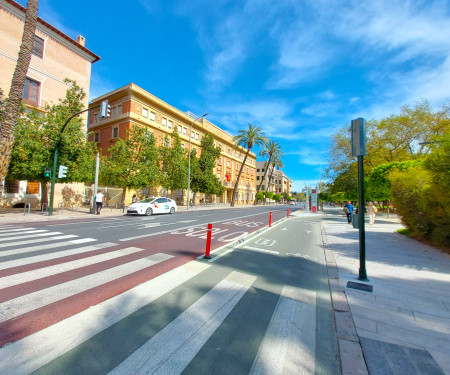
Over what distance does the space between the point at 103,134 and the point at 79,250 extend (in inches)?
1239

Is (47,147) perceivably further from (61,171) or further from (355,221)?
(355,221)

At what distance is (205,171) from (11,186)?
71.7 feet

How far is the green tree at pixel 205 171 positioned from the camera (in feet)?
107

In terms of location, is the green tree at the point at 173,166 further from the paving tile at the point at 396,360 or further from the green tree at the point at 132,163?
the paving tile at the point at 396,360

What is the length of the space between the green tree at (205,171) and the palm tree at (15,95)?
66.9 ft

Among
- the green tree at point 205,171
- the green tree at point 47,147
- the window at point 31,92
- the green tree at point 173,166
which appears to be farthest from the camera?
the green tree at point 205,171

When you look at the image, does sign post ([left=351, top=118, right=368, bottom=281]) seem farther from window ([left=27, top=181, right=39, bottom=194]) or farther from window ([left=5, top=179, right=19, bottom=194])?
window ([left=27, top=181, right=39, bottom=194])

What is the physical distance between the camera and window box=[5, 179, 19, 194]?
18.1 m

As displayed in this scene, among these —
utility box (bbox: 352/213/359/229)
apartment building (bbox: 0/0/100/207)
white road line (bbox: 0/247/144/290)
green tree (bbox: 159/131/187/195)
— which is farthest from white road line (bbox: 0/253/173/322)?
green tree (bbox: 159/131/187/195)

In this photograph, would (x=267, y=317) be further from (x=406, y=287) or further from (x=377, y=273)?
(x=377, y=273)

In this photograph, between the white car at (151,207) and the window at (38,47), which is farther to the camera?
the window at (38,47)

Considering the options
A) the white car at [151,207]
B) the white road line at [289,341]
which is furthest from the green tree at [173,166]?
the white road line at [289,341]

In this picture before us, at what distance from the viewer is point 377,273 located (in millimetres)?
4875

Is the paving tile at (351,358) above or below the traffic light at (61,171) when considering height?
below
